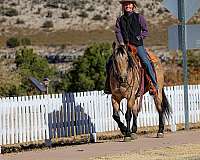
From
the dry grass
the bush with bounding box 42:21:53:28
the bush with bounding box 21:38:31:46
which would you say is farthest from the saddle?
the bush with bounding box 42:21:53:28

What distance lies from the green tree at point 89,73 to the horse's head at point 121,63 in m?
20.8

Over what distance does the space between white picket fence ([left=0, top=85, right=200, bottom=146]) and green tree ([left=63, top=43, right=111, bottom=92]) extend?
1726 cm

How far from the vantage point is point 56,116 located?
17578 millimetres

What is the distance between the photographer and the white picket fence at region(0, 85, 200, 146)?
1658cm

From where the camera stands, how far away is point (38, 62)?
3972cm

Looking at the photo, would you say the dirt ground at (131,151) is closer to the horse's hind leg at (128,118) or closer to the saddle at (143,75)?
the horse's hind leg at (128,118)

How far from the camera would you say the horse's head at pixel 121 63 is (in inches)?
610

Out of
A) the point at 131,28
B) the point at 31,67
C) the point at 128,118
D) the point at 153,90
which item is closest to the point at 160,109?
the point at 153,90

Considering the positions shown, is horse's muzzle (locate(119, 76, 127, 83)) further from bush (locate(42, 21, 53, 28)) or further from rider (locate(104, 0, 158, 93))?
bush (locate(42, 21, 53, 28))

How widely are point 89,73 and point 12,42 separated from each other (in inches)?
1244

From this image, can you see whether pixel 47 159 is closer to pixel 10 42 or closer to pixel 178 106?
pixel 178 106

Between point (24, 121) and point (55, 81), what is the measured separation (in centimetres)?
2342

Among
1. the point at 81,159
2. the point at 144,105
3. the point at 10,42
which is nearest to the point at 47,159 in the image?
the point at 81,159

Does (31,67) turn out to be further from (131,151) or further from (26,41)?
(26,41)
